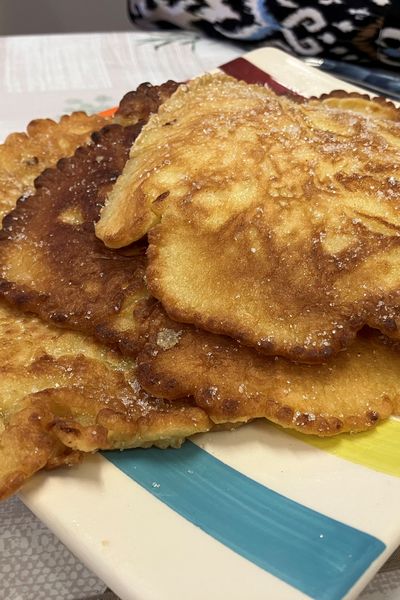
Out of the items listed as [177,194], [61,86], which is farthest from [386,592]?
[61,86]

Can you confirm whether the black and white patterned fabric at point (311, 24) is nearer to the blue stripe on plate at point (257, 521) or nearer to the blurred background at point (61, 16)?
the blurred background at point (61, 16)

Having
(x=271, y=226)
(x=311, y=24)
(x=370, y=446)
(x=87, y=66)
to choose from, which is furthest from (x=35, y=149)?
(x=311, y=24)

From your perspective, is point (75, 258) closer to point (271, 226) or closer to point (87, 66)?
point (271, 226)

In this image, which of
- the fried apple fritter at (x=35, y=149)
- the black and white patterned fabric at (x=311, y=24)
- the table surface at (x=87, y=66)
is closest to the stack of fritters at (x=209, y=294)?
the fried apple fritter at (x=35, y=149)

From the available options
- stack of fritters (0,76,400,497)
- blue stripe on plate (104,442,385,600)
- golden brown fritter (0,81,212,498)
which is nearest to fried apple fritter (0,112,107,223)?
stack of fritters (0,76,400,497)

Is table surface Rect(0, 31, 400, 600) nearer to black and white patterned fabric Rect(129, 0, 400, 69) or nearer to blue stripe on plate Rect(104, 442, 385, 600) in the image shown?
black and white patterned fabric Rect(129, 0, 400, 69)

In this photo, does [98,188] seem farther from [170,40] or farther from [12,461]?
[170,40]

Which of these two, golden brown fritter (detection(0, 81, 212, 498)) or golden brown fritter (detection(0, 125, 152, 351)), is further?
golden brown fritter (detection(0, 125, 152, 351))
